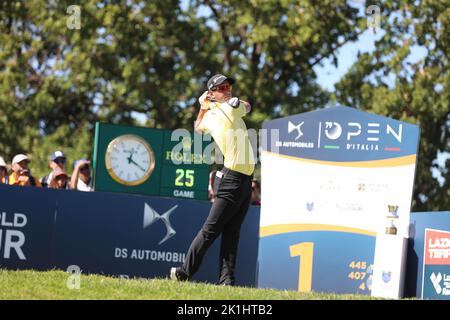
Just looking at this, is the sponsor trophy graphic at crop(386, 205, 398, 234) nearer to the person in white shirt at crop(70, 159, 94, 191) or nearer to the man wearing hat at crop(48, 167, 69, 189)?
the person in white shirt at crop(70, 159, 94, 191)

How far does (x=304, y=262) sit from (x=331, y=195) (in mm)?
905

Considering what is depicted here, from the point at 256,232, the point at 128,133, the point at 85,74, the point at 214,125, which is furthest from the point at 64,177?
the point at 85,74

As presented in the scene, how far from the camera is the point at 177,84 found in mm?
27375

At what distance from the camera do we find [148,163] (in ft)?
44.3

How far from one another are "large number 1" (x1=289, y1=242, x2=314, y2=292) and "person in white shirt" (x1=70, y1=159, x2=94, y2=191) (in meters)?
2.94

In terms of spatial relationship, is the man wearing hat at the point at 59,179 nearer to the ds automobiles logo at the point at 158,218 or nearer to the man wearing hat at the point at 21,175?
the man wearing hat at the point at 21,175

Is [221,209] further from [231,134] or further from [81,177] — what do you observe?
[81,177]

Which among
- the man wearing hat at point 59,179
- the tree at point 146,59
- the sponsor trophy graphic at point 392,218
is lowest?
the sponsor trophy graphic at point 392,218

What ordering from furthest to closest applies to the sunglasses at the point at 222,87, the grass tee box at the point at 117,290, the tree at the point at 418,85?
the tree at the point at 418,85 → the sunglasses at the point at 222,87 → the grass tee box at the point at 117,290

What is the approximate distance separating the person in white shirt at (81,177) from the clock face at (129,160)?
60 cm

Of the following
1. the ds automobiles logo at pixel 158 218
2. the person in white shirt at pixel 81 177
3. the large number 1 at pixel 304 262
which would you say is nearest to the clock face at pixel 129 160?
the ds automobiles logo at pixel 158 218

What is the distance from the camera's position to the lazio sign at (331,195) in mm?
12594

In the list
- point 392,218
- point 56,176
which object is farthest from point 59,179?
point 392,218
